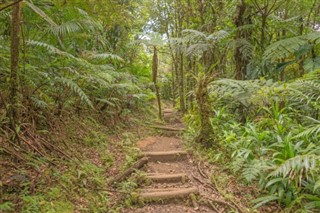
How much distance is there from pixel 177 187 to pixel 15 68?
8.42 feet

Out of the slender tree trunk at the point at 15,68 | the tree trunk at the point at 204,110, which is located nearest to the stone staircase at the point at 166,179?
the tree trunk at the point at 204,110

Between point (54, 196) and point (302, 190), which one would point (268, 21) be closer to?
point (302, 190)

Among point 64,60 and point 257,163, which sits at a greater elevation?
point 64,60

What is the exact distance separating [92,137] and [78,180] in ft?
5.50

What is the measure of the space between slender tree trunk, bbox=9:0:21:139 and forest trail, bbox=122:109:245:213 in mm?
1738

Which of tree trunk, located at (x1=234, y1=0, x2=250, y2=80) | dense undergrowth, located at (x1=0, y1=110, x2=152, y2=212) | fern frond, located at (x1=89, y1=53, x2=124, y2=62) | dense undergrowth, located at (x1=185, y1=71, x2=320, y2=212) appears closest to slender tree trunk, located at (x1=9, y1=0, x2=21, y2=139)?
dense undergrowth, located at (x1=0, y1=110, x2=152, y2=212)

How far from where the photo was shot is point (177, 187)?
11.5 ft

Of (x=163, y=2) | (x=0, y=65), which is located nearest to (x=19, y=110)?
(x=0, y=65)

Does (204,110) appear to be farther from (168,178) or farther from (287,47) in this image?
(287,47)

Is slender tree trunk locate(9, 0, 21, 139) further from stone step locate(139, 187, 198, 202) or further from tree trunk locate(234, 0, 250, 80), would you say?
tree trunk locate(234, 0, 250, 80)

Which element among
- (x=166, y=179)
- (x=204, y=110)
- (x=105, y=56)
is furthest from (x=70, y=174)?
(x=105, y=56)

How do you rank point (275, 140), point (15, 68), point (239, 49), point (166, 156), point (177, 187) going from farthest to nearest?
point (239, 49)
point (166, 156)
point (275, 140)
point (177, 187)
point (15, 68)

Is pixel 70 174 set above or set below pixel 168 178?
above

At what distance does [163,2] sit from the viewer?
1005 cm
